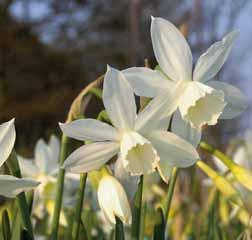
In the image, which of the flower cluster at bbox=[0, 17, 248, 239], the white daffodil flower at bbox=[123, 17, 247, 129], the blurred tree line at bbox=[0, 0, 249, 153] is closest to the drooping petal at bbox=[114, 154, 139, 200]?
the flower cluster at bbox=[0, 17, 248, 239]

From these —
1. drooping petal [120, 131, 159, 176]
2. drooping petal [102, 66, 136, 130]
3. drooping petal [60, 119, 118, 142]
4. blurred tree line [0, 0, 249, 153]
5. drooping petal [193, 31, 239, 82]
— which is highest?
drooping petal [193, 31, 239, 82]

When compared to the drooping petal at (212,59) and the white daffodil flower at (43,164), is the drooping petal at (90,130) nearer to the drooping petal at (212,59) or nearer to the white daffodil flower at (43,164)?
the drooping petal at (212,59)

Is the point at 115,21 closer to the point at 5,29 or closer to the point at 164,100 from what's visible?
the point at 5,29

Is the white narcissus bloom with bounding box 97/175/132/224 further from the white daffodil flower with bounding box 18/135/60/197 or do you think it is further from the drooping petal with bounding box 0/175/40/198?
the white daffodil flower with bounding box 18/135/60/197

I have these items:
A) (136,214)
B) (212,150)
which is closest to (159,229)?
(136,214)

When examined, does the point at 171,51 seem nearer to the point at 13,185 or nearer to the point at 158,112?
the point at 158,112

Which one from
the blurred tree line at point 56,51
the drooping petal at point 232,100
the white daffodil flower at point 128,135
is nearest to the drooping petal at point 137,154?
the white daffodil flower at point 128,135

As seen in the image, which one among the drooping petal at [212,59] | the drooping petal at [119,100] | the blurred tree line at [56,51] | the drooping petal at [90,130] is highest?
the drooping petal at [212,59]
